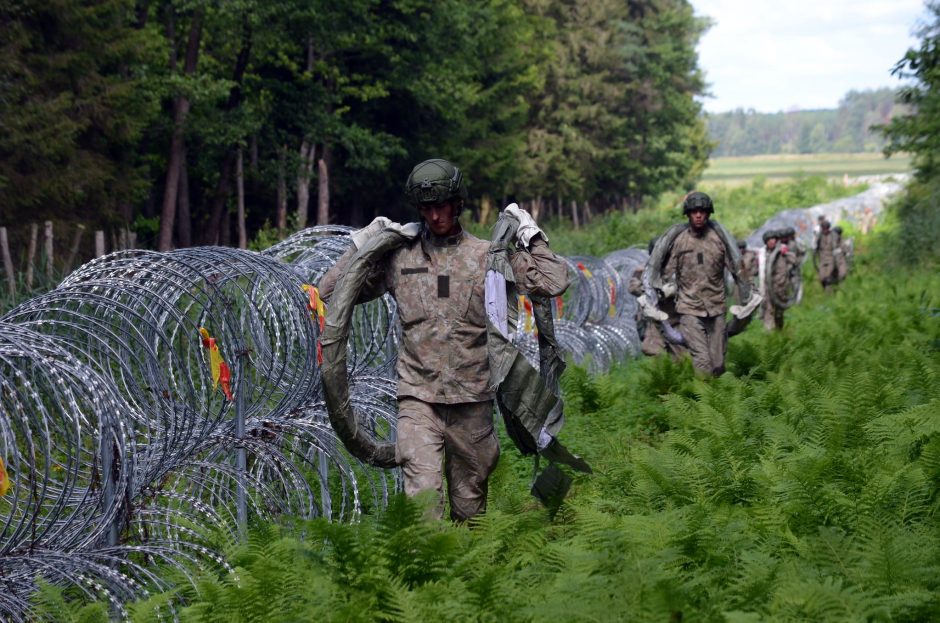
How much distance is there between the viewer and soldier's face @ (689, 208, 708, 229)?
12.2 m

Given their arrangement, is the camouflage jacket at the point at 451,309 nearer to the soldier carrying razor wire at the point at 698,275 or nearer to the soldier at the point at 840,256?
the soldier carrying razor wire at the point at 698,275

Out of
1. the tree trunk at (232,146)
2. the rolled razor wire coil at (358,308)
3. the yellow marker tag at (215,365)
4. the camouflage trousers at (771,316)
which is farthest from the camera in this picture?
the tree trunk at (232,146)

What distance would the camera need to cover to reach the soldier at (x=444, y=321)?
6.74m

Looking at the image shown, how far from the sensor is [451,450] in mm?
6961

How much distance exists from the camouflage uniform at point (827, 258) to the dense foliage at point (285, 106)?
975 cm

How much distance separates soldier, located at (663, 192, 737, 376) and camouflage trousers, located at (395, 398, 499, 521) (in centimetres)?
578

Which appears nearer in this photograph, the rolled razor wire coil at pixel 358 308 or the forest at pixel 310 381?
the forest at pixel 310 381

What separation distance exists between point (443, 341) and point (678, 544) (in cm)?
162

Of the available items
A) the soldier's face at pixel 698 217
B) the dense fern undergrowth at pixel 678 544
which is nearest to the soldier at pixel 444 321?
the dense fern undergrowth at pixel 678 544

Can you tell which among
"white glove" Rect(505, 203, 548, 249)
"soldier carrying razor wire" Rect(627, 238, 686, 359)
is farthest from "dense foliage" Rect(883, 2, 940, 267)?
"white glove" Rect(505, 203, 548, 249)

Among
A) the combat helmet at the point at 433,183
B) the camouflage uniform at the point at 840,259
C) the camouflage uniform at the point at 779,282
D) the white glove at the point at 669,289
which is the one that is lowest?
the camouflage uniform at the point at 840,259

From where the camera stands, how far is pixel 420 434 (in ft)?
22.2

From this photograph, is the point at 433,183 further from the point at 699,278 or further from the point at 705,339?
the point at 705,339

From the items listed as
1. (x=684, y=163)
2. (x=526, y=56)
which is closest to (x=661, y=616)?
(x=526, y=56)
